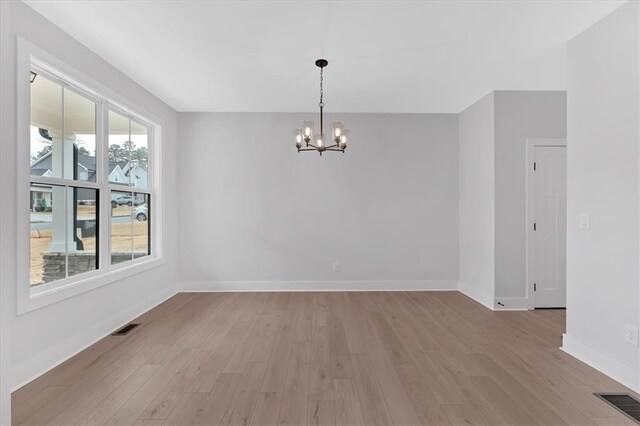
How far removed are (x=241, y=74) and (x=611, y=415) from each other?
14.0 feet

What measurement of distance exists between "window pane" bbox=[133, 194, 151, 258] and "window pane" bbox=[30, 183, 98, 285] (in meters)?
0.87

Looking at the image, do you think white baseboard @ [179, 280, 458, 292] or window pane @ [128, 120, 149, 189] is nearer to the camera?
window pane @ [128, 120, 149, 189]

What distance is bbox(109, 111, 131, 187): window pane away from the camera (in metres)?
3.69

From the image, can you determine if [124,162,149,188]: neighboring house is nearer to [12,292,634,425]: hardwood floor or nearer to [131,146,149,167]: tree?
[131,146,149,167]: tree

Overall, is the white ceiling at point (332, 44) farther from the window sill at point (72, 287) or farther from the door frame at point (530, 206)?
the window sill at point (72, 287)

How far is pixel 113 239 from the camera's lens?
369 centimetres

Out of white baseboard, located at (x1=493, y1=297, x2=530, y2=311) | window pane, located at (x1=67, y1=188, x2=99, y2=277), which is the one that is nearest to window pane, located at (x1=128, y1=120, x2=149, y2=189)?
window pane, located at (x1=67, y1=188, x2=99, y2=277)

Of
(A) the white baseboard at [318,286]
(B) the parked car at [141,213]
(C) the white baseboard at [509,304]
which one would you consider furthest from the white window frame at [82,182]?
(C) the white baseboard at [509,304]

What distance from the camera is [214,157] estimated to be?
5.27m

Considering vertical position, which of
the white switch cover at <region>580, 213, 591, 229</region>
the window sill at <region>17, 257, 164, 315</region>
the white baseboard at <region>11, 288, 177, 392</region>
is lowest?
the white baseboard at <region>11, 288, 177, 392</region>

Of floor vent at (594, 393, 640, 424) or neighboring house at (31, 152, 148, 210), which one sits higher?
neighboring house at (31, 152, 148, 210)

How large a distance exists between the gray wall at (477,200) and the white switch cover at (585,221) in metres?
1.50

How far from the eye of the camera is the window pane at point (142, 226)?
424 cm

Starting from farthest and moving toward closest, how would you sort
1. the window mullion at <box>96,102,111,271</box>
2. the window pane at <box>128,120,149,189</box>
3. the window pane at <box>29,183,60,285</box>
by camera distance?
the window pane at <box>128,120,149,189</box> < the window mullion at <box>96,102,111,271</box> < the window pane at <box>29,183,60,285</box>
